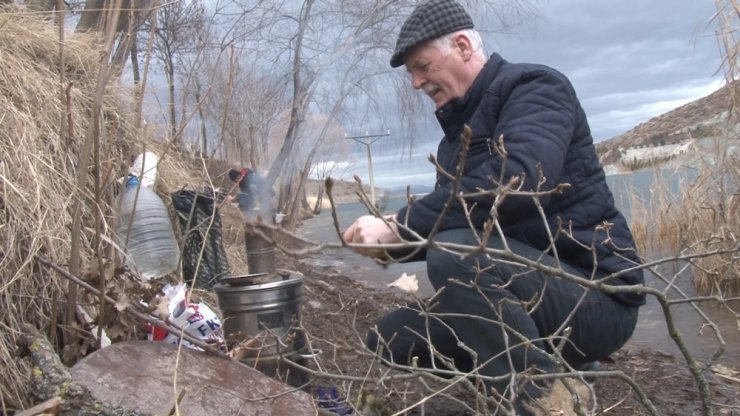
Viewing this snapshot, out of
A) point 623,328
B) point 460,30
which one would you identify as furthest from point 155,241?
point 623,328

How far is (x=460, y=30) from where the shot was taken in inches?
99.0

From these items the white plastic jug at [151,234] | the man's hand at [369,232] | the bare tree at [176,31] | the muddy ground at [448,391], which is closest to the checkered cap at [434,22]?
the man's hand at [369,232]

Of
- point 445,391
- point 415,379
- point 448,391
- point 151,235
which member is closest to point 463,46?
point 415,379

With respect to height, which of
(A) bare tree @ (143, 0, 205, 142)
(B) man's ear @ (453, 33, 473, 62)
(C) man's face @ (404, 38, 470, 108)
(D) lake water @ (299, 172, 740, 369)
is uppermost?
(A) bare tree @ (143, 0, 205, 142)

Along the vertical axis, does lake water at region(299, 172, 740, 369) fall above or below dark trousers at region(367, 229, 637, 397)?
below

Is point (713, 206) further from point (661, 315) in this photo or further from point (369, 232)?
point (369, 232)

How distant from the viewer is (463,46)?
2.53 meters

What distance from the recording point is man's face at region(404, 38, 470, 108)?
8.29ft

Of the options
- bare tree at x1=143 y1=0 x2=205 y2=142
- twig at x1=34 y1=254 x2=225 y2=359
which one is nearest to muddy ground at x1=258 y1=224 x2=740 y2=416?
twig at x1=34 y1=254 x2=225 y2=359

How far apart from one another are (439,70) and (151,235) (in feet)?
9.39

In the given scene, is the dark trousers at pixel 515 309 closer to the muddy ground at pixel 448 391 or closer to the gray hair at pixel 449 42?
the muddy ground at pixel 448 391

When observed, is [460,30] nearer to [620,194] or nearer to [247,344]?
[247,344]

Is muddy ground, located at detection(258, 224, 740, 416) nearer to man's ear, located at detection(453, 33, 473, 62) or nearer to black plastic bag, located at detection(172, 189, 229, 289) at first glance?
black plastic bag, located at detection(172, 189, 229, 289)

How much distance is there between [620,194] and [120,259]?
7441mm
